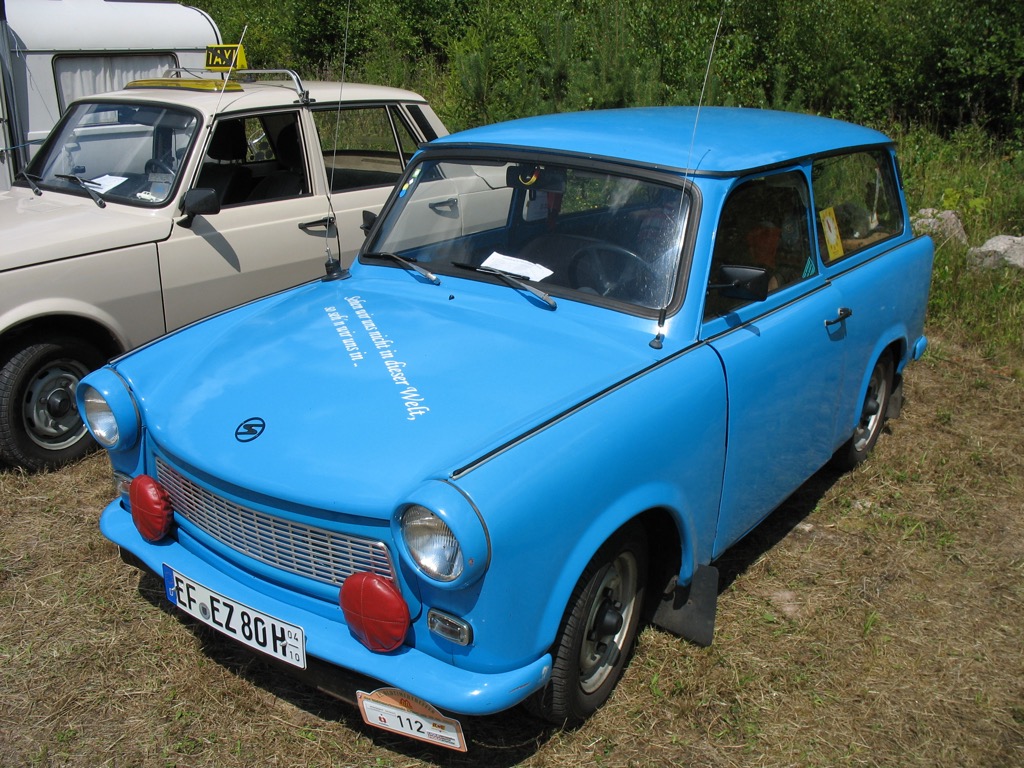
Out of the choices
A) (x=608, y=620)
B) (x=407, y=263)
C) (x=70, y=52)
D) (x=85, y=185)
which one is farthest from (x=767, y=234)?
(x=70, y=52)

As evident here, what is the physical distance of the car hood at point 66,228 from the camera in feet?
14.3

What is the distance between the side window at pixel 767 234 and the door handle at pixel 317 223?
285 cm

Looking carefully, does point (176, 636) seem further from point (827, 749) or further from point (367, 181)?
point (367, 181)

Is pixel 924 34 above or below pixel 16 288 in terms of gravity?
above

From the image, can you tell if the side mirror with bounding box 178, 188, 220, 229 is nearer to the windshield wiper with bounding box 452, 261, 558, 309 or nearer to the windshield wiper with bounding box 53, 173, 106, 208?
the windshield wiper with bounding box 53, 173, 106, 208

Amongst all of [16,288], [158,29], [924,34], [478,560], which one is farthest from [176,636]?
[924,34]

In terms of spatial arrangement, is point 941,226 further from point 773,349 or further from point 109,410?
point 109,410

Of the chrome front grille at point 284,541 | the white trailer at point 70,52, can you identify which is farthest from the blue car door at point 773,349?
the white trailer at point 70,52

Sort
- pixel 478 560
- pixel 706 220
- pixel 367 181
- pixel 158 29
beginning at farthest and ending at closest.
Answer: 1. pixel 158 29
2. pixel 367 181
3. pixel 706 220
4. pixel 478 560

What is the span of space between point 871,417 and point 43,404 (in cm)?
426

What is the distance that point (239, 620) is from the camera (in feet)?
8.71

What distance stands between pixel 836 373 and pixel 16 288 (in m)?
3.74

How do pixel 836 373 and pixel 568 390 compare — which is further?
pixel 836 373

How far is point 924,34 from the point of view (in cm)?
1055
